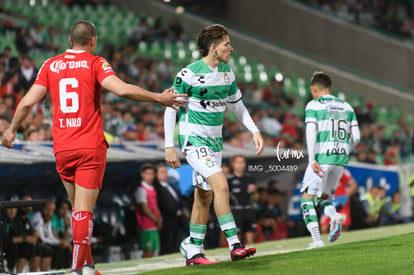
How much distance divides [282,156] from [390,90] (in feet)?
50.2

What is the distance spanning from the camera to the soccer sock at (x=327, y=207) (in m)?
10.9

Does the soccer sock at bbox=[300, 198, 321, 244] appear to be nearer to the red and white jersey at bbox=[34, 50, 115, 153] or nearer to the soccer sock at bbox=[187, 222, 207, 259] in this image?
the soccer sock at bbox=[187, 222, 207, 259]

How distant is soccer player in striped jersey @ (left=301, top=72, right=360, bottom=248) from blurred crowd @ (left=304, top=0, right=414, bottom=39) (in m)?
20.6

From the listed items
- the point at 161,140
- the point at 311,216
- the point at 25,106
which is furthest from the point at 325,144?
the point at 161,140

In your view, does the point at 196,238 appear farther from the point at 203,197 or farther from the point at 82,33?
the point at 82,33

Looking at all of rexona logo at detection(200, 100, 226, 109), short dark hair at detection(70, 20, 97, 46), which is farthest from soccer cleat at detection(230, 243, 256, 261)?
short dark hair at detection(70, 20, 97, 46)

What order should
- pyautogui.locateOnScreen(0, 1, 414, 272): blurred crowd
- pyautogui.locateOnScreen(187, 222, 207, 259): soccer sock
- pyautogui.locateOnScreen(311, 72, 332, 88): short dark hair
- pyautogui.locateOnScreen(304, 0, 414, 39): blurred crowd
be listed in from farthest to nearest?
pyautogui.locateOnScreen(304, 0, 414, 39): blurred crowd
pyautogui.locateOnScreen(0, 1, 414, 272): blurred crowd
pyautogui.locateOnScreen(311, 72, 332, 88): short dark hair
pyautogui.locateOnScreen(187, 222, 207, 259): soccer sock

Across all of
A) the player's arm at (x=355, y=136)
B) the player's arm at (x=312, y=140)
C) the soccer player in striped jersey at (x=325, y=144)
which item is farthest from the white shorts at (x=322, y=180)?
the player's arm at (x=355, y=136)

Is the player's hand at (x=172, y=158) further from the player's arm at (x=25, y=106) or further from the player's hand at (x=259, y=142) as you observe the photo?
the player's arm at (x=25, y=106)

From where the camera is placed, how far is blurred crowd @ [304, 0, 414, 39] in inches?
1242

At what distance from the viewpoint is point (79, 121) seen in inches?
283

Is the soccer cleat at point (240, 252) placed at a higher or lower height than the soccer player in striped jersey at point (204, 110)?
lower

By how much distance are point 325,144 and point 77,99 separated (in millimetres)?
4547

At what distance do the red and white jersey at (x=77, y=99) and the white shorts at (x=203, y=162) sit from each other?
1265 millimetres
